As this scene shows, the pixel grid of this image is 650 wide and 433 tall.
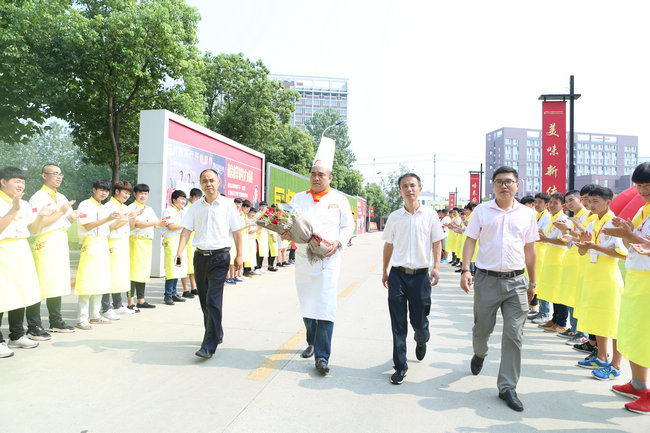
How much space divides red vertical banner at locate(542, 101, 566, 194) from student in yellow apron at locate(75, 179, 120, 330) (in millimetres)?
12623

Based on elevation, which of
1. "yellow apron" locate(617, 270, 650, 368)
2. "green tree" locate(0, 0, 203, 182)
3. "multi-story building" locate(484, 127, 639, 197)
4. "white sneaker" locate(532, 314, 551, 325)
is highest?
"multi-story building" locate(484, 127, 639, 197)

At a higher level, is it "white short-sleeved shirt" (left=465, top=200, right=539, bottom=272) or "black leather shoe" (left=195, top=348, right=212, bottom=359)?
"white short-sleeved shirt" (left=465, top=200, right=539, bottom=272)

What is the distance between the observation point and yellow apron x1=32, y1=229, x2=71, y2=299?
5.52 meters

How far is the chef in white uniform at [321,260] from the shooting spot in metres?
4.66

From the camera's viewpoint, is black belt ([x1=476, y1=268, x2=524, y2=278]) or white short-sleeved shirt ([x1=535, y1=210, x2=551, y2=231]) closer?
black belt ([x1=476, y1=268, x2=524, y2=278])

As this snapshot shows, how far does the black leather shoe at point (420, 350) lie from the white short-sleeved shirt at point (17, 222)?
4622mm

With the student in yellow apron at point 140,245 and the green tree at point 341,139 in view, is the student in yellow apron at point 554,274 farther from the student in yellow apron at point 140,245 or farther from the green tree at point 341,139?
the green tree at point 341,139

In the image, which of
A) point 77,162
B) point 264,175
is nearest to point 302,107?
point 77,162

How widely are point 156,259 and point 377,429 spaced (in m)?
8.92

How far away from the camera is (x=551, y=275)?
265 inches

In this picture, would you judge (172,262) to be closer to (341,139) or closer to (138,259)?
(138,259)

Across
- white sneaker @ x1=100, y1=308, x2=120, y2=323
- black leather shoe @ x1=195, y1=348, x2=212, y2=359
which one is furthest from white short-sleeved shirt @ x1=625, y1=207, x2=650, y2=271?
white sneaker @ x1=100, y1=308, x2=120, y2=323

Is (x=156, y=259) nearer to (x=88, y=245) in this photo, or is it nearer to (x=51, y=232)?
(x=88, y=245)

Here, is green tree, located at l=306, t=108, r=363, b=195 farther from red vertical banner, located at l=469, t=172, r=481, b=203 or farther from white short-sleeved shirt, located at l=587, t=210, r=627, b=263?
white short-sleeved shirt, located at l=587, t=210, r=627, b=263
